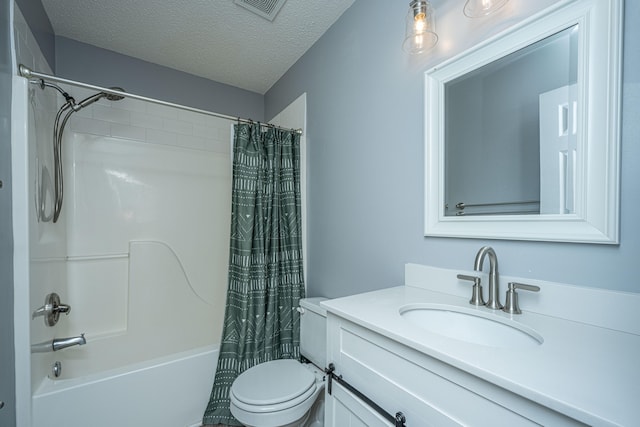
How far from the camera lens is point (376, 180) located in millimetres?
1332

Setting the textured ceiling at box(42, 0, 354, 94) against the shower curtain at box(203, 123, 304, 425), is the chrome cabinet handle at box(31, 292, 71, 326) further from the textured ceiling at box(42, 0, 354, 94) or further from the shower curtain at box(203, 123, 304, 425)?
the textured ceiling at box(42, 0, 354, 94)

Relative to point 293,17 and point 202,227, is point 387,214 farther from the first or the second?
point 202,227

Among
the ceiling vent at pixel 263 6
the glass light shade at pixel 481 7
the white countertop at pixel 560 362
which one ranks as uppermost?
the ceiling vent at pixel 263 6

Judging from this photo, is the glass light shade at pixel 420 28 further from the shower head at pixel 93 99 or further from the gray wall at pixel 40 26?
the gray wall at pixel 40 26

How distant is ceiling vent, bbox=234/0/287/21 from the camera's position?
4.88 feet

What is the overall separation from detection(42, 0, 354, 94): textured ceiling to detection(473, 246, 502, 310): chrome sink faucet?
1.50 meters

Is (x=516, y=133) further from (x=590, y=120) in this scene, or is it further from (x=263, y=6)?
(x=263, y=6)

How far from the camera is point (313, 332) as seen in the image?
1.49 m

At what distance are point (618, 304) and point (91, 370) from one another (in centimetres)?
257

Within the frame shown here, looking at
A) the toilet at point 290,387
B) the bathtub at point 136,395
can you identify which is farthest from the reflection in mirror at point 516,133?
the bathtub at point 136,395

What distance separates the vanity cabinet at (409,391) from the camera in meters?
0.48

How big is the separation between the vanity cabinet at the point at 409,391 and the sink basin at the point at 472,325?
184 millimetres

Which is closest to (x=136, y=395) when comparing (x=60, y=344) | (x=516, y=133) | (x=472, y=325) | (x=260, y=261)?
(x=60, y=344)

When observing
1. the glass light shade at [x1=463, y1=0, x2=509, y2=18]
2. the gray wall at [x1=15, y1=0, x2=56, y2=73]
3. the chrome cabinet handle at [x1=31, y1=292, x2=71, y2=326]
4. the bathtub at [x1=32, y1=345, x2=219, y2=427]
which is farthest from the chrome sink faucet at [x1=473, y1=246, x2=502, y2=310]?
the gray wall at [x1=15, y1=0, x2=56, y2=73]
